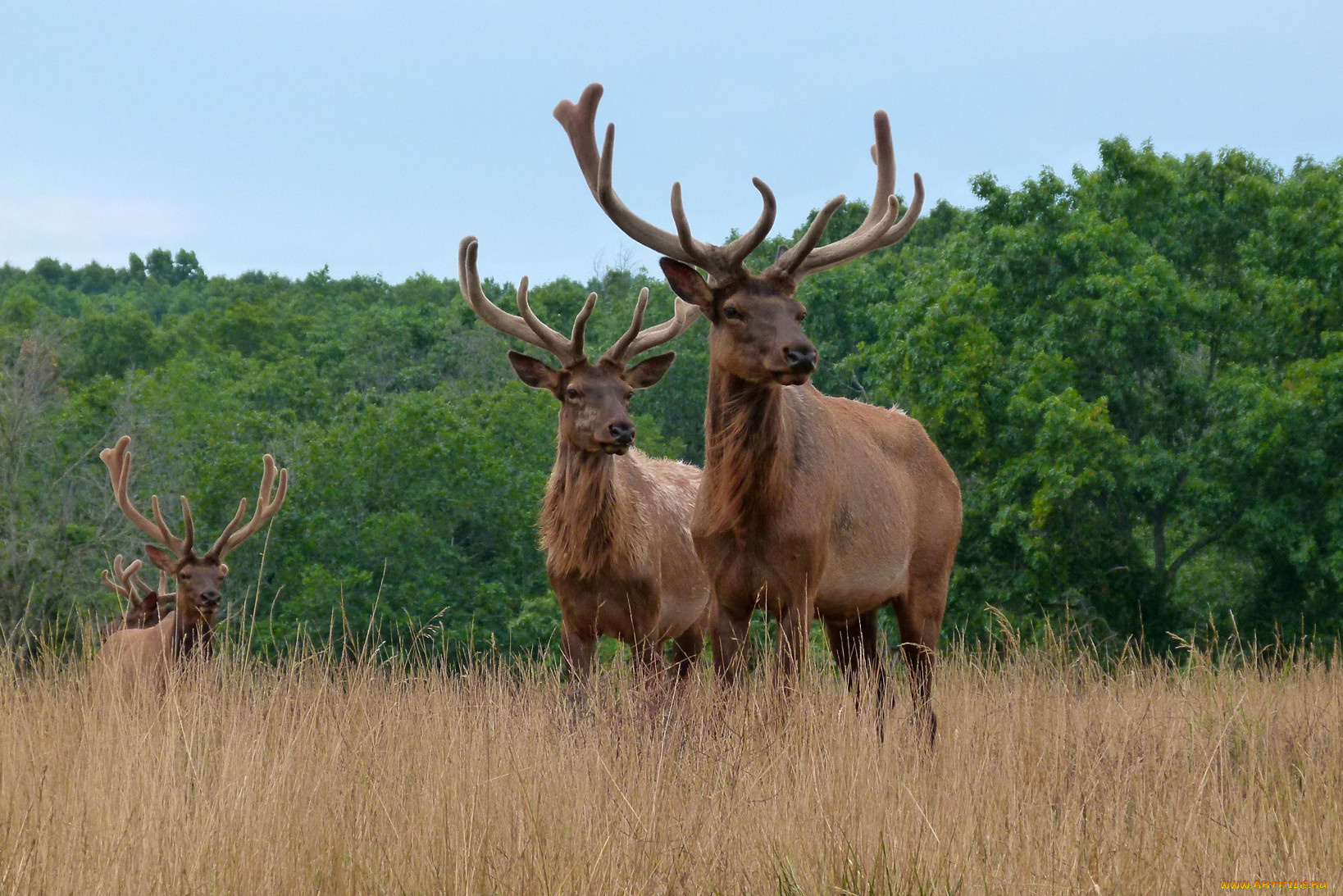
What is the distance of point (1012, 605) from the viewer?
19922 millimetres

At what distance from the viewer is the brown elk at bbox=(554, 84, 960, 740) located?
5.99 metres

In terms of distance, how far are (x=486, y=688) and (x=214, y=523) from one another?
21.9m

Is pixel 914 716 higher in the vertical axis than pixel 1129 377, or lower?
lower

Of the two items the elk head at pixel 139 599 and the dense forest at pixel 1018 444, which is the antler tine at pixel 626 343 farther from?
the dense forest at pixel 1018 444

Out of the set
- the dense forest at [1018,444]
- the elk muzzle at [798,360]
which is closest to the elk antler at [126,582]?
the dense forest at [1018,444]

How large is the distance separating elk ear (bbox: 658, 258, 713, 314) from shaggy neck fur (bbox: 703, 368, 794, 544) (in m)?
0.32

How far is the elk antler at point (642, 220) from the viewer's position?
20.2 ft

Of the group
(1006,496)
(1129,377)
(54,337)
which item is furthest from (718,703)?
(54,337)

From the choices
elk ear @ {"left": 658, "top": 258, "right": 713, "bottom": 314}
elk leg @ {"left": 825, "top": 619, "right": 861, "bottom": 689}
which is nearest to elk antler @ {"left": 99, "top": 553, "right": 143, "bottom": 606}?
elk leg @ {"left": 825, "top": 619, "right": 861, "bottom": 689}

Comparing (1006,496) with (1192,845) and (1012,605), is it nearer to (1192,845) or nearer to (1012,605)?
(1012,605)

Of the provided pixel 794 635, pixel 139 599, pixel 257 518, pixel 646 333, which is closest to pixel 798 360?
pixel 794 635

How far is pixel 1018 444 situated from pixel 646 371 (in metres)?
13.1

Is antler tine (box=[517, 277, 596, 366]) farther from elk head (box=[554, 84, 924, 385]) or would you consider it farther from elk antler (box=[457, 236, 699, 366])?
elk head (box=[554, 84, 924, 385])

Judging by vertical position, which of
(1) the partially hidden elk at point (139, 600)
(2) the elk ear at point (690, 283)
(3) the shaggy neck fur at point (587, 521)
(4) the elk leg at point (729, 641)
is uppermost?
(2) the elk ear at point (690, 283)
